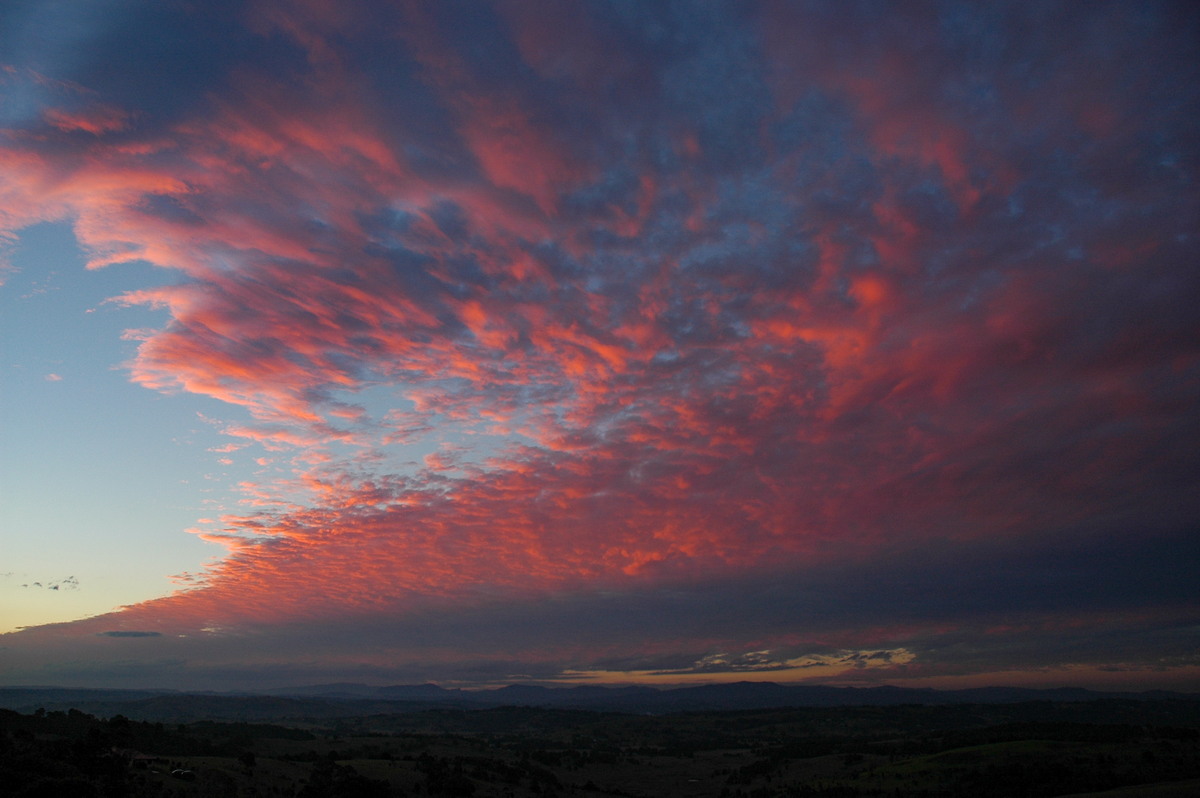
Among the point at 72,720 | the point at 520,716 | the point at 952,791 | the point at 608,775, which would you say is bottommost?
the point at 520,716

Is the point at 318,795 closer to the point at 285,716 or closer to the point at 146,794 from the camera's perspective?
the point at 146,794

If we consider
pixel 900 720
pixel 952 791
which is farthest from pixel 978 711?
pixel 952 791

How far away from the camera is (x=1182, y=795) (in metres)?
30.0

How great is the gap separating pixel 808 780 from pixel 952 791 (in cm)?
1691

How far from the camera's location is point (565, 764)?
81.1 m

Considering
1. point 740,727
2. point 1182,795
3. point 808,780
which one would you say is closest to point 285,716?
point 740,727

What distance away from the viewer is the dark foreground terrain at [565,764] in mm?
35531

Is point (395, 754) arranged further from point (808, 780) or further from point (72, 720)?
point (808, 780)

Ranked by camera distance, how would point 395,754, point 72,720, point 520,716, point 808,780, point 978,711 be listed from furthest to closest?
point 520,716, point 978,711, point 395,754, point 808,780, point 72,720

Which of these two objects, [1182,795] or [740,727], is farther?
[740,727]

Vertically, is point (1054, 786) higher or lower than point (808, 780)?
higher

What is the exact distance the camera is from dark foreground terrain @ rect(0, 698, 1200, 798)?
35.5 m

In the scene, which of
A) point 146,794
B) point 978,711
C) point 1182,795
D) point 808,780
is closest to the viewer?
point 1182,795

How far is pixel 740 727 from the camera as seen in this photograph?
13562 cm
